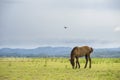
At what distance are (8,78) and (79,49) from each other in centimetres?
1044

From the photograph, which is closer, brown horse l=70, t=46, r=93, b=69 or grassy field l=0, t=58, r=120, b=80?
grassy field l=0, t=58, r=120, b=80

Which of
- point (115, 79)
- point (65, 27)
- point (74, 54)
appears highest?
point (65, 27)

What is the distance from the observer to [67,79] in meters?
17.6

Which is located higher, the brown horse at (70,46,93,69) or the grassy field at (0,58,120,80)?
the brown horse at (70,46,93,69)

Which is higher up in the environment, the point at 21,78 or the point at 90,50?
the point at 90,50

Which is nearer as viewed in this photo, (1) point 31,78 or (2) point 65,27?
(1) point 31,78

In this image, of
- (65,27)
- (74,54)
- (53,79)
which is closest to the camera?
(53,79)

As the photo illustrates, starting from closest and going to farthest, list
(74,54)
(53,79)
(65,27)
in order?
(53,79)
(65,27)
(74,54)

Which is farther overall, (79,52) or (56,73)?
(79,52)

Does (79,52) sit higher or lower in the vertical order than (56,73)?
higher

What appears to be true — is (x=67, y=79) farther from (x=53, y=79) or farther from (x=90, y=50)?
(x=90, y=50)

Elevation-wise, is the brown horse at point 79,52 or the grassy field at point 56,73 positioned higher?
the brown horse at point 79,52

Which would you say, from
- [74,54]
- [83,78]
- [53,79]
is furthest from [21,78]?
[74,54]

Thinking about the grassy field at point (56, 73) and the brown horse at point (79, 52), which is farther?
the brown horse at point (79, 52)
